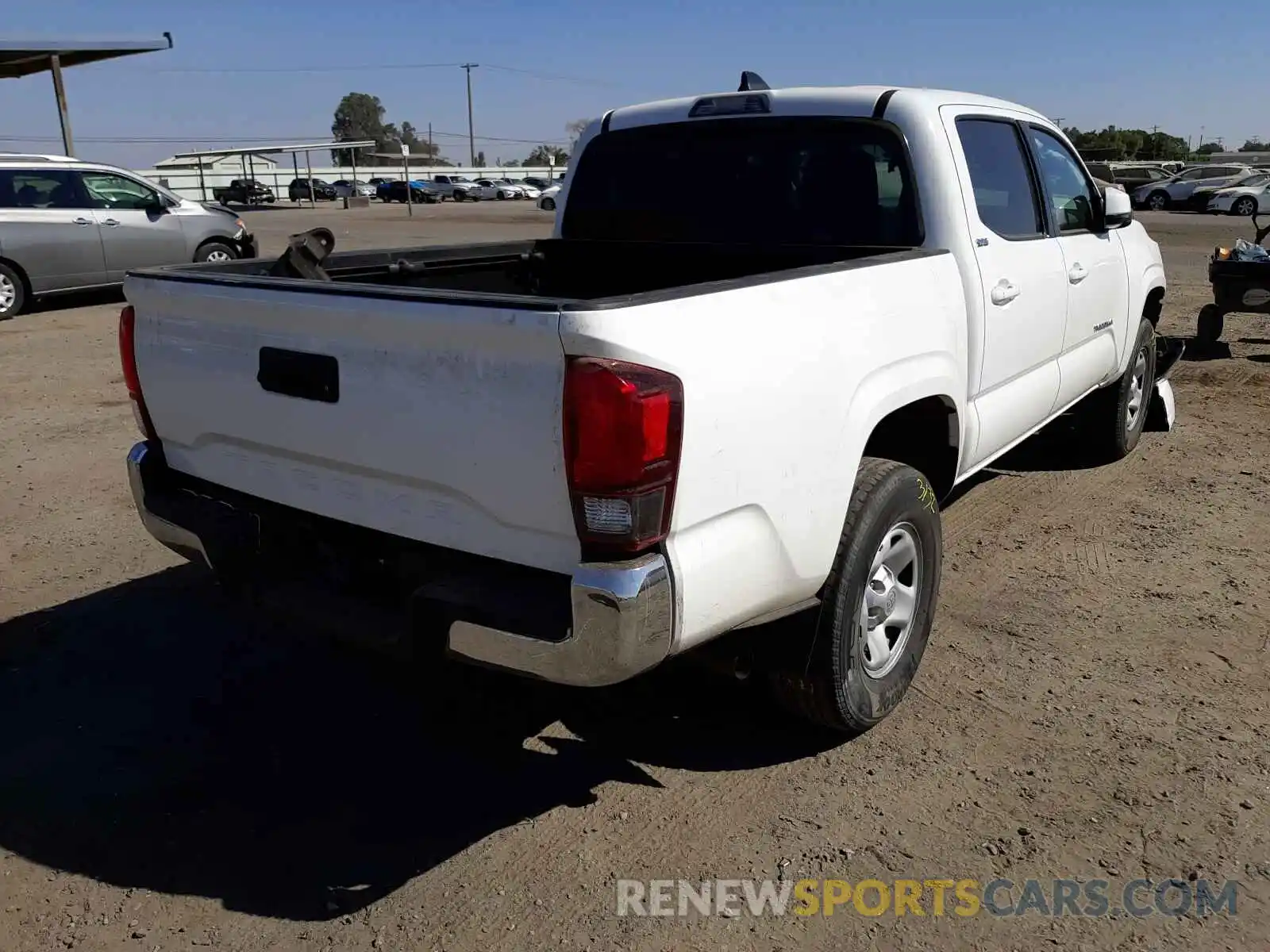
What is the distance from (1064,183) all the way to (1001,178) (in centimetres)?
93

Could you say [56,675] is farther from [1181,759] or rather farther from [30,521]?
[1181,759]

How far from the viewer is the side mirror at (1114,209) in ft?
16.9

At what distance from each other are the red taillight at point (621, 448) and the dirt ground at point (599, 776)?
943mm

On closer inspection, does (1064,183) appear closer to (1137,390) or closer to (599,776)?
(1137,390)

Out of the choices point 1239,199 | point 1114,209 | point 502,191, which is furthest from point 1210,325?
point 502,191

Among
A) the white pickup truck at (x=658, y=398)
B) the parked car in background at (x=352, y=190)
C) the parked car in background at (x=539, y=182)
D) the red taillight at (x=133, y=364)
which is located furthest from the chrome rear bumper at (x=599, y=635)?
the parked car in background at (x=539, y=182)

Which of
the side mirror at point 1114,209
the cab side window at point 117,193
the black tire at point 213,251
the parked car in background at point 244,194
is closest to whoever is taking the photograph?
the side mirror at point 1114,209

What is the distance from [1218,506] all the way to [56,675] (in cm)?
554

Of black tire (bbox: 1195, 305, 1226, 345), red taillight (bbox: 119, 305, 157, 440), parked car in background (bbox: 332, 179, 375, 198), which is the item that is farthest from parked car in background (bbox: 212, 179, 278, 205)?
red taillight (bbox: 119, 305, 157, 440)

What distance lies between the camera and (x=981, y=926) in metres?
2.60

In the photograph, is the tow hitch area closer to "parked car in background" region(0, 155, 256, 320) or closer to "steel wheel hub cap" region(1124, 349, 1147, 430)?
"steel wheel hub cap" region(1124, 349, 1147, 430)

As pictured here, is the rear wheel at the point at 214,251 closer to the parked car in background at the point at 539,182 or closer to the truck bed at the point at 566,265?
the truck bed at the point at 566,265

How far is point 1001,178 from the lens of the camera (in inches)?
170

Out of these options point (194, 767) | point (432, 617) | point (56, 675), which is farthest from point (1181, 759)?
point (56, 675)
